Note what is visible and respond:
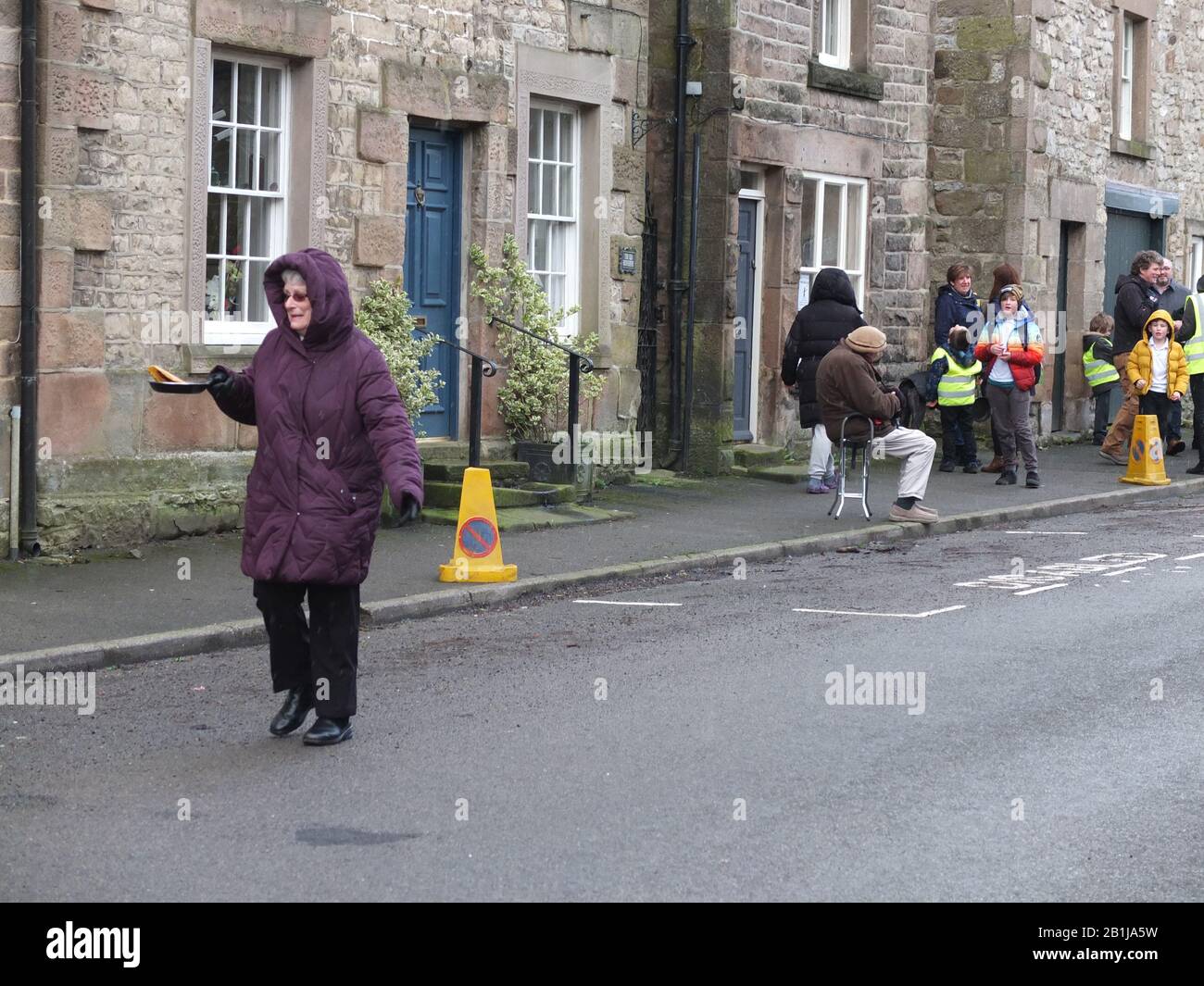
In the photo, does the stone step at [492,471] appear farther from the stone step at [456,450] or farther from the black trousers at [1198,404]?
the black trousers at [1198,404]

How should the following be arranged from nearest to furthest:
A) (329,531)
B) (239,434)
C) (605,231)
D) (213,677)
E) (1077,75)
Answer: (329,531) → (213,677) → (239,434) → (605,231) → (1077,75)

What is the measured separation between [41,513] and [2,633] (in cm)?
256

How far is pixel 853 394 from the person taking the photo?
49.0ft

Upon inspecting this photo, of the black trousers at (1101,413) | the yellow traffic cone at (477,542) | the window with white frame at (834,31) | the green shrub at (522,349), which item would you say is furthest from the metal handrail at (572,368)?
the black trousers at (1101,413)

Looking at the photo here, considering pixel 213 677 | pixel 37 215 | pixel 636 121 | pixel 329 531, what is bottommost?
pixel 213 677

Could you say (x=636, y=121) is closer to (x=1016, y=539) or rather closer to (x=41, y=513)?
(x=1016, y=539)

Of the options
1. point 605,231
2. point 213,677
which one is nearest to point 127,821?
point 213,677

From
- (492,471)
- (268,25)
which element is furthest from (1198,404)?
(268,25)

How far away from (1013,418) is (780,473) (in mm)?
2240

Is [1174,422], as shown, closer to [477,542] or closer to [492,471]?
[492,471]

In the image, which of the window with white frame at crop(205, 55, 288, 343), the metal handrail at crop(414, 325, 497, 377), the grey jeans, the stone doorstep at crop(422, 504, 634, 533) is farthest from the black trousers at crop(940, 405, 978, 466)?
the window with white frame at crop(205, 55, 288, 343)

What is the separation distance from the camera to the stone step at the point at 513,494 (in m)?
14.6

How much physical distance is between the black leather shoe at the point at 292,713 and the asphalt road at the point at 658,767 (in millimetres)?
60
